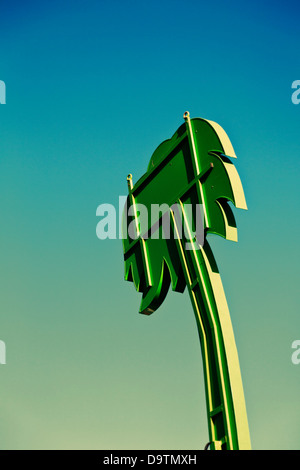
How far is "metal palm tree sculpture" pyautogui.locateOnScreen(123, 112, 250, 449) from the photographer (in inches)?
273

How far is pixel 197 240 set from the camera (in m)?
7.76

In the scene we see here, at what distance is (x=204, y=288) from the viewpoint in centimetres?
740

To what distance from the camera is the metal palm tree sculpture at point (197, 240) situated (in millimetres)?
6922

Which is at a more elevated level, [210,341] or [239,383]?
[210,341]

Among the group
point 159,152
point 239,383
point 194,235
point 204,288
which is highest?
point 159,152

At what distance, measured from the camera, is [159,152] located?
8930mm

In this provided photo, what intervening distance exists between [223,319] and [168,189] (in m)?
2.11

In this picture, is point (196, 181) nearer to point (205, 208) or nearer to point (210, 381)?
point (205, 208)

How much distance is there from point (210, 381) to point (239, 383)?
36 centimetres
